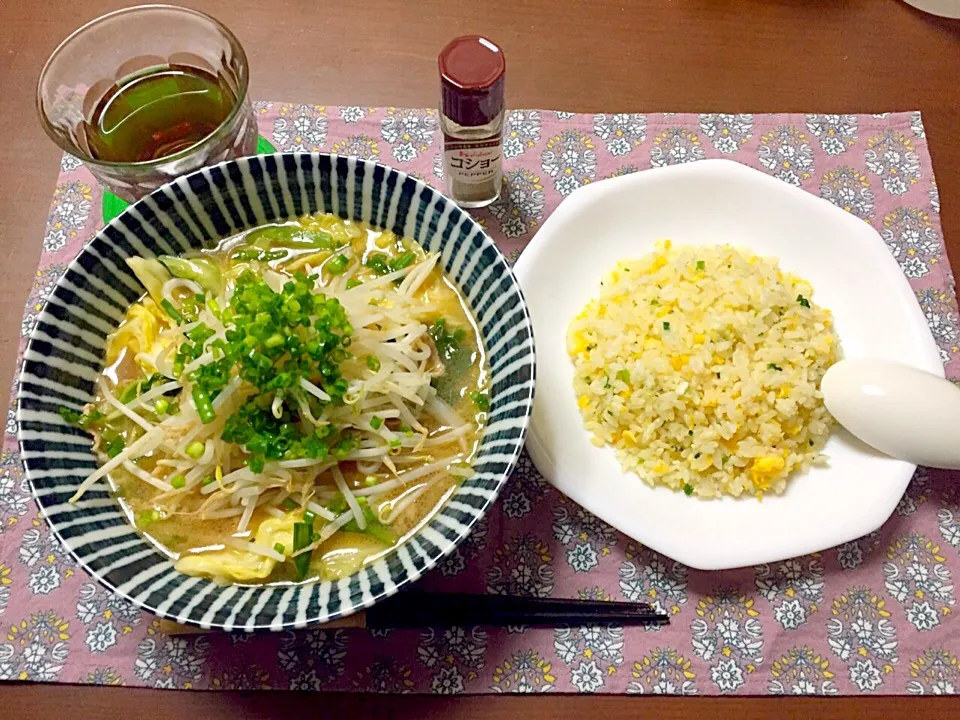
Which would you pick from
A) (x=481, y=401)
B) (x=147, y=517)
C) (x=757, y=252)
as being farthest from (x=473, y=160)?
(x=147, y=517)

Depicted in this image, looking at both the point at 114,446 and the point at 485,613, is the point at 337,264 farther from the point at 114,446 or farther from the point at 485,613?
the point at 485,613

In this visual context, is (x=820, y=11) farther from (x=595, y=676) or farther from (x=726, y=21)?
(x=595, y=676)

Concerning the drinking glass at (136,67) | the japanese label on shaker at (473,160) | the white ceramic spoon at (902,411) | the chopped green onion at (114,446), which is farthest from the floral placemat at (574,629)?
the japanese label on shaker at (473,160)

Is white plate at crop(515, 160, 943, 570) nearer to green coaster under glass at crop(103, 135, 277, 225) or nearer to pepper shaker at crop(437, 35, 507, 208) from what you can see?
pepper shaker at crop(437, 35, 507, 208)

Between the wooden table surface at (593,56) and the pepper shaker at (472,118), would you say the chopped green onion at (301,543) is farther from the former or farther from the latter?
the wooden table surface at (593,56)

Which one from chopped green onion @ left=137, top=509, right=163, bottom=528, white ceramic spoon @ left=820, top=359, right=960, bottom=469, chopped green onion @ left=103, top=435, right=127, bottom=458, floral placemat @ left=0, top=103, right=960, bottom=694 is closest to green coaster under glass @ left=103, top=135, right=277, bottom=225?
floral placemat @ left=0, top=103, right=960, bottom=694

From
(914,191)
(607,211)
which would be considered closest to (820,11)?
(914,191)
